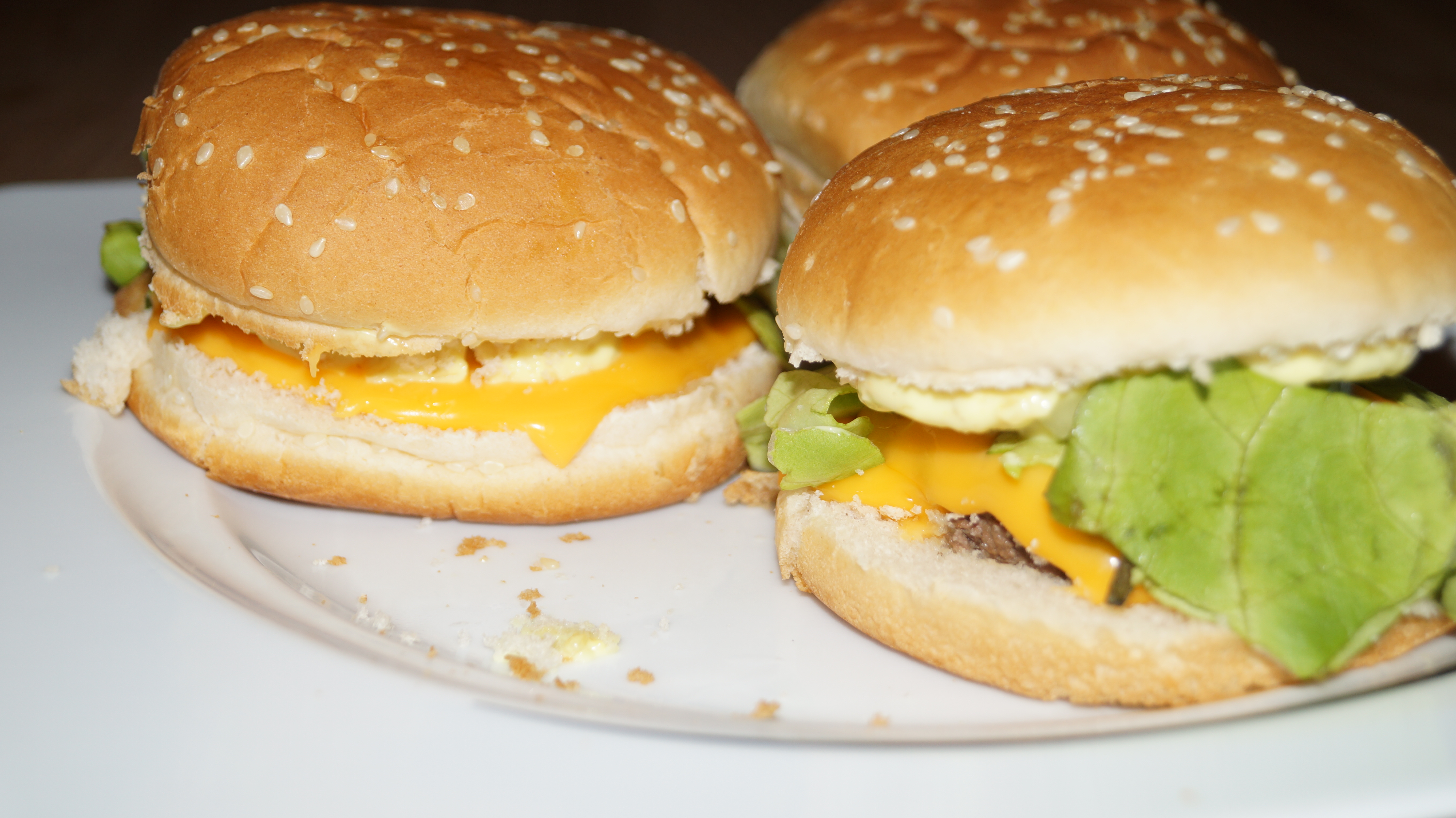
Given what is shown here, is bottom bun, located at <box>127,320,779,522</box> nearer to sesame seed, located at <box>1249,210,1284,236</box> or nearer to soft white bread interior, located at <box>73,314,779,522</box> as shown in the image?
soft white bread interior, located at <box>73,314,779,522</box>

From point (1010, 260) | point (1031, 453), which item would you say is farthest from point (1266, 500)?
point (1010, 260)

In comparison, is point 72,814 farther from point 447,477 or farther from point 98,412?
point 98,412

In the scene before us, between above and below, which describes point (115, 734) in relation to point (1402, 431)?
below

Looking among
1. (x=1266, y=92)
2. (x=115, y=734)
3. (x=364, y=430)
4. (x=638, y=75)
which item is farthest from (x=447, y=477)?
(x=1266, y=92)

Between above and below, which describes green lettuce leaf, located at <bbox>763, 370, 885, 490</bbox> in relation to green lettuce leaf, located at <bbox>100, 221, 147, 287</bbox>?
above

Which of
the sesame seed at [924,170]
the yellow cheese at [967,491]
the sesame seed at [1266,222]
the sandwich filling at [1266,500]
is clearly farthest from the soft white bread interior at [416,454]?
the sesame seed at [1266,222]

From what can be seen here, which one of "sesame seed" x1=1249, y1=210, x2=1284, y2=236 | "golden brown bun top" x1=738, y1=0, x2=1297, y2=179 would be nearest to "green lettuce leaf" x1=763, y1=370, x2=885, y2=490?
"sesame seed" x1=1249, y1=210, x2=1284, y2=236
